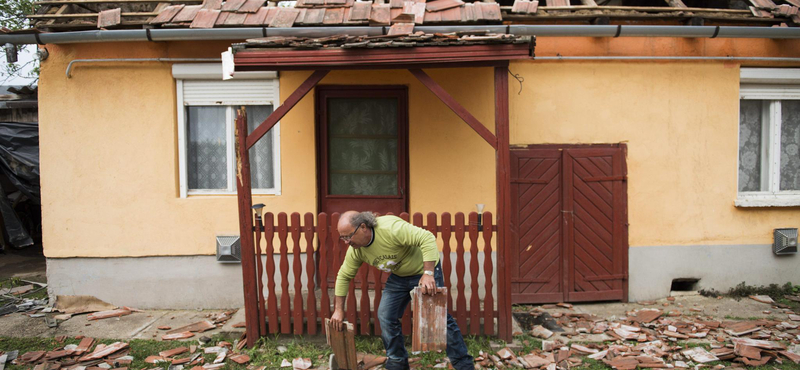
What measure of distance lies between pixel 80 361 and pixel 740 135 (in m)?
8.41

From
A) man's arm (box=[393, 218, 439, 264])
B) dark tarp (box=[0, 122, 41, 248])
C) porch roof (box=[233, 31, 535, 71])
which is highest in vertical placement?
porch roof (box=[233, 31, 535, 71])

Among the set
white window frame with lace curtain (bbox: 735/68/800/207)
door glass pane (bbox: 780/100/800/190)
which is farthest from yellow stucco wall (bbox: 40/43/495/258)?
door glass pane (bbox: 780/100/800/190)

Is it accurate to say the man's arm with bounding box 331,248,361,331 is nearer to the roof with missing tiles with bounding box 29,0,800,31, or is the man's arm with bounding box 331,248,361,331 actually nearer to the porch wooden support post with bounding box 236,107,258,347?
the porch wooden support post with bounding box 236,107,258,347

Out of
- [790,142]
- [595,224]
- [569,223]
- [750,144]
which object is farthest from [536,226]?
[790,142]

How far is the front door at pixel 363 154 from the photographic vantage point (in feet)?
20.0

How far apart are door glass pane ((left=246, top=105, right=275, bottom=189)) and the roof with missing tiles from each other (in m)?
1.18

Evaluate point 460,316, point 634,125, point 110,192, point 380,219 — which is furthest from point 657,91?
point 110,192

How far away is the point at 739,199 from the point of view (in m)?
6.31

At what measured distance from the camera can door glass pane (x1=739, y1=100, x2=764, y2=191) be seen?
21.3 ft

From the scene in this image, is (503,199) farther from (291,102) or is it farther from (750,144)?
(750,144)

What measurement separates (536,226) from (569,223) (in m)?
0.43

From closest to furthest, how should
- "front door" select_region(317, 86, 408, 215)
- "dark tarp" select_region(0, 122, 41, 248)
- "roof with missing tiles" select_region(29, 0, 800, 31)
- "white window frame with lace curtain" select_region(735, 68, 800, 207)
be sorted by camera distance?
"roof with missing tiles" select_region(29, 0, 800, 31) < "front door" select_region(317, 86, 408, 215) < "white window frame with lace curtain" select_region(735, 68, 800, 207) < "dark tarp" select_region(0, 122, 41, 248)

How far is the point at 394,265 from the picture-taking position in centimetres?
383

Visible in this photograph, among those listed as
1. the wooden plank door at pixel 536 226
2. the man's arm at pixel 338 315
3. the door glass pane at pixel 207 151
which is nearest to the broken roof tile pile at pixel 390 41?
the wooden plank door at pixel 536 226
